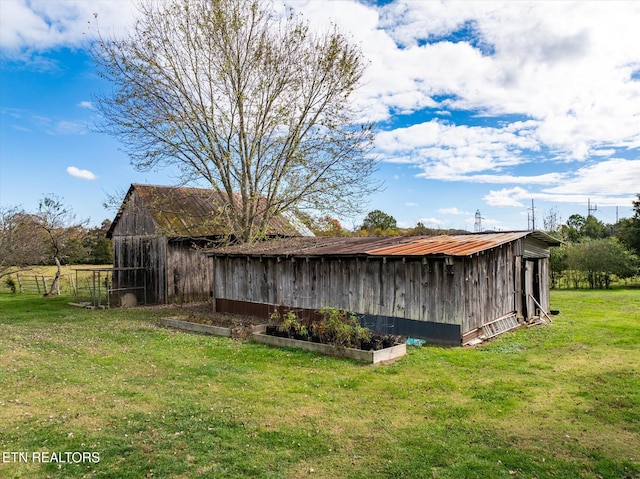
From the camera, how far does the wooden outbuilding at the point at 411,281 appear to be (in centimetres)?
1161

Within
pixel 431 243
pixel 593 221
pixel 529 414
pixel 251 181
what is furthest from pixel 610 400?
pixel 593 221

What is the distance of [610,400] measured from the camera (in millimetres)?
7074

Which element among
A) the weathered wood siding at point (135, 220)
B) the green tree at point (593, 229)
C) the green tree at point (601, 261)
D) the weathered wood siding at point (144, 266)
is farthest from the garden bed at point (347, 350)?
the green tree at point (593, 229)

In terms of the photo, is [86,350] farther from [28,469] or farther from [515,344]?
[515,344]

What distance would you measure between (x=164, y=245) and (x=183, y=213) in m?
2.28

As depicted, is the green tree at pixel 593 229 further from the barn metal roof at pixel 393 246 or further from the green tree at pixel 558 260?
the barn metal roof at pixel 393 246

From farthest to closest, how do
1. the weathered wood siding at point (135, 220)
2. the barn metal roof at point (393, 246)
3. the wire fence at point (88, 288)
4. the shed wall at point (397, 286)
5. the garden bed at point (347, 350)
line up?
the weathered wood siding at point (135, 220) < the wire fence at point (88, 288) < the barn metal roof at point (393, 246) < the shed wall at point (397, 286) < the garden bed at point (347, 350)

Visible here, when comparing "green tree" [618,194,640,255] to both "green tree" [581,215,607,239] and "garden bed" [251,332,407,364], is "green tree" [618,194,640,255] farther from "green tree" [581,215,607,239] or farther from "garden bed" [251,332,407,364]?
"garden bed" [251,332,407,364]

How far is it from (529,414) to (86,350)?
1038 cm

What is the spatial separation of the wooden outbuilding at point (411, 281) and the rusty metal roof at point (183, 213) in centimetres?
410

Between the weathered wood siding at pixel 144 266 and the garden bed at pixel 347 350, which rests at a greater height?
the weathered wood siding at pixel 144 266

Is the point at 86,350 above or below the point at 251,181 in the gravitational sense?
below

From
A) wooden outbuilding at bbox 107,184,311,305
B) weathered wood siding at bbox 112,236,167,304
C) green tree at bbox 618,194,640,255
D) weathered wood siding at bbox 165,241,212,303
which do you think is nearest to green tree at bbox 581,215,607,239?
green tree at bbox 618,194,640,255

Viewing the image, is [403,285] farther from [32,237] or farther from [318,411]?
[32,237]
